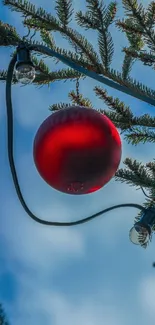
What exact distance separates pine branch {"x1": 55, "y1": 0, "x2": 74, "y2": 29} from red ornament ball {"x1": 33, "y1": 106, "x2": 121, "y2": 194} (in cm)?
179

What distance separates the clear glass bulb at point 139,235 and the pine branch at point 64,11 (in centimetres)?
183

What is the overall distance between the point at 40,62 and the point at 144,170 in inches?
45.1

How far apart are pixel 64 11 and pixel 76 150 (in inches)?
81.7

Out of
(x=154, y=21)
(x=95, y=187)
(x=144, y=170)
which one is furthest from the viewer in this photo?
(x=144, y=170)

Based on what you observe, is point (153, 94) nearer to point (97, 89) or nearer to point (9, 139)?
point (97, 89)

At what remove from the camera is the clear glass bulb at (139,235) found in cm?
305

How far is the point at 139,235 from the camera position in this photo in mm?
3053

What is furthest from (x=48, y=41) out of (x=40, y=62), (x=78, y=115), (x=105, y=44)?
(x=78, y=115)

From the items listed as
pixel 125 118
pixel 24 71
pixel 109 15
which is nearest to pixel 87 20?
pixel 109 15

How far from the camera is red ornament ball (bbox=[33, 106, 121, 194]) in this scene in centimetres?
244

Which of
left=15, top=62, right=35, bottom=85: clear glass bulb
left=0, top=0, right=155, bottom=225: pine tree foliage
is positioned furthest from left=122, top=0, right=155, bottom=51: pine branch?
left=15, top=62, right=35, bottom=85: clear glass bulb

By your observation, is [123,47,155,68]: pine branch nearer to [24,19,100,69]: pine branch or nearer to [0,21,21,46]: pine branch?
[24,19,100,69]: pine branch

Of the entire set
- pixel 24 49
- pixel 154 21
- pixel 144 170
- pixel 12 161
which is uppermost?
pixel 154 21

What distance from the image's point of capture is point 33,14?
171 inches
